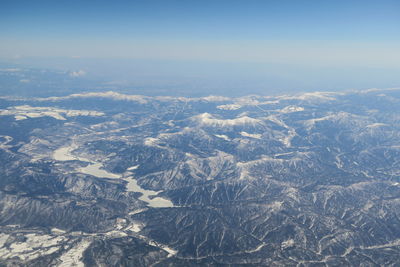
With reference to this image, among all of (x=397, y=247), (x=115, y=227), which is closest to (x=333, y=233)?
(x=397, y=247)

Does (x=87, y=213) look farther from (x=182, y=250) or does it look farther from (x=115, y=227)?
(x=182, y=250)

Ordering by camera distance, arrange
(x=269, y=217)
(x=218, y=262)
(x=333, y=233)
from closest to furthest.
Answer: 1. (x=218, y=262)
2. (x=333, y=233)
3. (x=269, y=217)

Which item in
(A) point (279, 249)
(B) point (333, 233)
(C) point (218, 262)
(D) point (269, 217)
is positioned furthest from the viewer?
(D) point (269, 217)

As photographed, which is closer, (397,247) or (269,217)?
(397,247)

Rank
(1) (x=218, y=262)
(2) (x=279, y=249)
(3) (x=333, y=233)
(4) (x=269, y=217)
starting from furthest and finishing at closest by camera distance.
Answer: (4) (x=269, y=217) < (3) (x=333, y=233) < (2) (x=279, y=249) < (1) (x=218, y=262)

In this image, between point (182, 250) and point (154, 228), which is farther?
point (154, 228)

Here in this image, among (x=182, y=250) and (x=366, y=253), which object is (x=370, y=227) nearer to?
(x=366, y=253)

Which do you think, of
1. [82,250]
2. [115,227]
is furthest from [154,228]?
[82,250]

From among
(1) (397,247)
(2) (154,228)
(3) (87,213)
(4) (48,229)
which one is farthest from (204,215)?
(1) (397,247)

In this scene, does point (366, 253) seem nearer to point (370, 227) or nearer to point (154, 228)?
point (370, 227)
